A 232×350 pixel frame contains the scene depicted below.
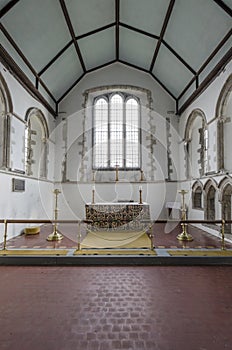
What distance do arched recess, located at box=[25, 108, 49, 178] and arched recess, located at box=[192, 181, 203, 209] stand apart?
196 inches

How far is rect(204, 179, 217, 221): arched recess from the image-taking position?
251 inches

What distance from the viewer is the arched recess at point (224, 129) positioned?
18.1ft

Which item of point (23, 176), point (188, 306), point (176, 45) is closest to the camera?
point (188, 306)

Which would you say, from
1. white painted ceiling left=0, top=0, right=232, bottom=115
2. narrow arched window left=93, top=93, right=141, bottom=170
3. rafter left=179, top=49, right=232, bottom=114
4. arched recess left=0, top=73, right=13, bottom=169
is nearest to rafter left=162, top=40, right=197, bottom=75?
white painted ceiling left=0, top=0, right=232, bottom=115

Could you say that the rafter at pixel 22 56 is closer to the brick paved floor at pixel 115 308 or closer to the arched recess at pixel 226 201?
the brick paved floor at pixel 115 308

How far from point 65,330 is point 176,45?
717cm

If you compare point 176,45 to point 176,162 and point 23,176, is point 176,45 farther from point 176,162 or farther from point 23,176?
point 23,176

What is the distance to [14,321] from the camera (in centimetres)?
216

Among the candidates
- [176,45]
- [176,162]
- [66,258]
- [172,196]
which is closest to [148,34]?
[176,45]

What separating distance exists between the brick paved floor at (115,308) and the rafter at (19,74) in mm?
4378

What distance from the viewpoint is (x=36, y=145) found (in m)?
7.57

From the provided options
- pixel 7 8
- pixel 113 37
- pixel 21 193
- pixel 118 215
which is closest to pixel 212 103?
pixel 118 215

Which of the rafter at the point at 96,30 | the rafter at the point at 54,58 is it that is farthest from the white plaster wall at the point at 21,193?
the rafter at the point at 96,30

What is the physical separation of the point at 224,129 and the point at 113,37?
4870 mm
